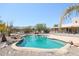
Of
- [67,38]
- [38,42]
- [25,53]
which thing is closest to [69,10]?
[67,38]

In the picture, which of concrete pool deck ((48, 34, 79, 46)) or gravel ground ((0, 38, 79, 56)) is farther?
concrete pool deck ((48, 34, 79, 46))

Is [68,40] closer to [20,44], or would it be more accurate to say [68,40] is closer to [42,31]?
[42,31]

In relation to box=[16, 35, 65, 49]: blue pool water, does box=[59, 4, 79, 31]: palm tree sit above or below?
above

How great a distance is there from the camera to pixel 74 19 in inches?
177

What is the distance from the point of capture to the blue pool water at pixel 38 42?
453 cm

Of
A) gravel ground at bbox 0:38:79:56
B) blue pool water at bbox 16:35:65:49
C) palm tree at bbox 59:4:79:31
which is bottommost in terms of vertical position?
gravel ground at bbox 0:38:79:56

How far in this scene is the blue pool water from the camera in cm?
453

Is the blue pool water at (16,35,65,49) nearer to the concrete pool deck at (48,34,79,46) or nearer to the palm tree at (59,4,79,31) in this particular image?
the concrete pool deck at (48,34,79,46)

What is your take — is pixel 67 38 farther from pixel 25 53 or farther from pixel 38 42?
pixel 25 53

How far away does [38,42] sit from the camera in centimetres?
456

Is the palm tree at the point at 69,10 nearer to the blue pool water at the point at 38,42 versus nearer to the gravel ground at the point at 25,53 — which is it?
the blue pool water at the point at 38,42

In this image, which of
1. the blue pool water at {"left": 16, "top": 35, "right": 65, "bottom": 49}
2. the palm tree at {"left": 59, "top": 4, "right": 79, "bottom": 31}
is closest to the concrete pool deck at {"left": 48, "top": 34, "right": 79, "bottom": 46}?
the blue pool water at {"left": 16, "top": 35, "right": 65, "bottom": 49}

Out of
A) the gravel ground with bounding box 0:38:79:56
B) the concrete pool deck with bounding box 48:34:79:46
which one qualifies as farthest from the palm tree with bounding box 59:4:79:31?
the gravel ground with bounding box 0:38:79:56

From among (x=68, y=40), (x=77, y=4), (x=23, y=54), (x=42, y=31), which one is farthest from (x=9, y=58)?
(x=77, y=4)
